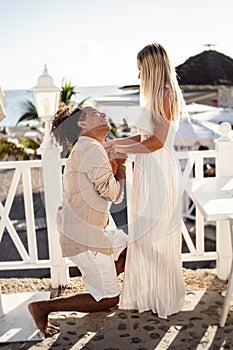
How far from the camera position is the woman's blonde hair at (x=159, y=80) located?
8.36 feet

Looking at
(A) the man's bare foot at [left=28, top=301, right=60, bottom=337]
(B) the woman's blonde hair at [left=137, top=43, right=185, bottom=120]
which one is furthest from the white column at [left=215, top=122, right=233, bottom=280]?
(A) the man's bare foot at [left=28, top=301, right=60, bottom=337]

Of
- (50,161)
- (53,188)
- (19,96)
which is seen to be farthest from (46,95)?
(19,96)

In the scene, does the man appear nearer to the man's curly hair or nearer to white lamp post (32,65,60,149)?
the man's curly hair

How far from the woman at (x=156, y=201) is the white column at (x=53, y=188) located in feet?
1.98

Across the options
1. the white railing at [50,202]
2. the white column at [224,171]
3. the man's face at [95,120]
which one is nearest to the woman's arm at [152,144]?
the man's face at [95,120]

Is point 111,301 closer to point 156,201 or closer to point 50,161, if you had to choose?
point 156,201

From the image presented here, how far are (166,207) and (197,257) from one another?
89cm

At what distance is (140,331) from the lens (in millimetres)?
2688

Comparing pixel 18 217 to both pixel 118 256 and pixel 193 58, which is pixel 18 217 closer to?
pixel 118 256

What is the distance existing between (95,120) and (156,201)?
2.02ft

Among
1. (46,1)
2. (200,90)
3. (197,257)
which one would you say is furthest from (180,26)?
(197,257)

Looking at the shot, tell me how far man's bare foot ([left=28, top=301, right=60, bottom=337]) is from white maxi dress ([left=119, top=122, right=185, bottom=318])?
49 centimetres

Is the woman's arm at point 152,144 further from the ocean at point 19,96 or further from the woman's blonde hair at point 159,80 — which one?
the ocean at point 19,96

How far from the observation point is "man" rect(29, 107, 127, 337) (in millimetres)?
2438
